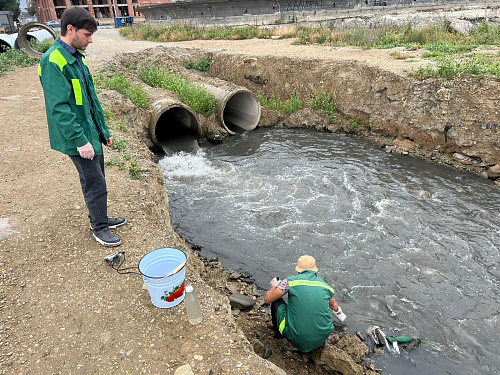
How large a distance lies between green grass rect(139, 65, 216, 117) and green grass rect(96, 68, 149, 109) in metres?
1.24

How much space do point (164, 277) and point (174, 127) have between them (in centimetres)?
982

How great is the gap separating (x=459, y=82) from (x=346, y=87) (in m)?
3.25

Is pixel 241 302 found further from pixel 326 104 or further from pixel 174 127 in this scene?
pixel 174 127

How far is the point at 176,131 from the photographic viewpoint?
11797mm

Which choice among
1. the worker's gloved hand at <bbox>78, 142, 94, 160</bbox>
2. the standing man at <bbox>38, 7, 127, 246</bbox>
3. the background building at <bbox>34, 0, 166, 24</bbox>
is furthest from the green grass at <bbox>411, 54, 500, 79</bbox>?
the background building at <bbox>34, 0, 166, 24</bbox>

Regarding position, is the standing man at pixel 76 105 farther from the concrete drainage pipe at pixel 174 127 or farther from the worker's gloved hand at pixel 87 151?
the concrete drainage pipe at pixel 174 127

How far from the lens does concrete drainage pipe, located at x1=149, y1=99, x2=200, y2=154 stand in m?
9.58

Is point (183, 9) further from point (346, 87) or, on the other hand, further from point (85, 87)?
point (85, 87)

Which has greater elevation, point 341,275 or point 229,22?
point 229,22

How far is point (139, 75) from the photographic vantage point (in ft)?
41.0

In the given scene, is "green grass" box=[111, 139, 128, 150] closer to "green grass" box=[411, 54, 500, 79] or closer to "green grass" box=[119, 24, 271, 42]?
"green grass" box=[411, 54, 500, 79]

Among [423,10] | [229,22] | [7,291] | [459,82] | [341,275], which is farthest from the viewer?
[229,22]

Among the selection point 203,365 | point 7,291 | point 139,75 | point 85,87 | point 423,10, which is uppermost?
point 423,10

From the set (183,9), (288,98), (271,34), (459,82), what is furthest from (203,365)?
(183,9)
